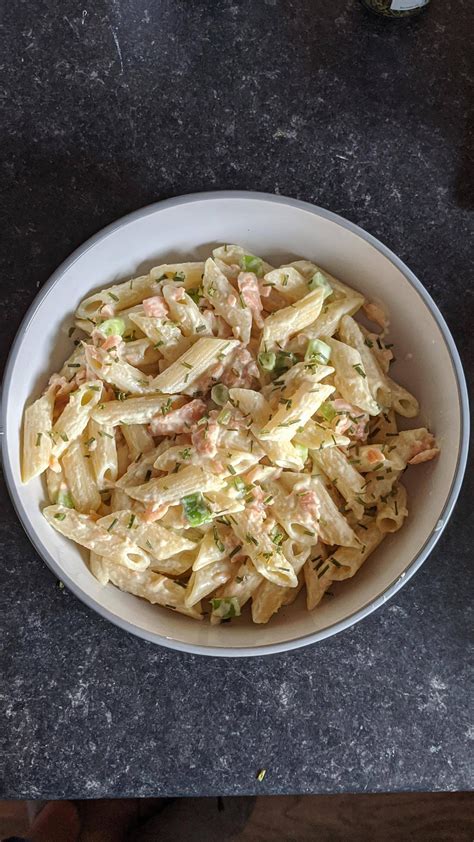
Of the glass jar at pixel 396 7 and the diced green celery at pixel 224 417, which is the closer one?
the diced green celery at pixel 224 417

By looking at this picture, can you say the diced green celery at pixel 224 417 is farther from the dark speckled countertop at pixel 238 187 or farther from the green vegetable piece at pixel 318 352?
the dark speckled countertop at pixel 238 187

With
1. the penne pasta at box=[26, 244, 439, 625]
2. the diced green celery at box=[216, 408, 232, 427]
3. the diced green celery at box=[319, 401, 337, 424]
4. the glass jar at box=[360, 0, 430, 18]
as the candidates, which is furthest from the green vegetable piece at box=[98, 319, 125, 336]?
the glass jar at box=[360, 0, 430, 18]

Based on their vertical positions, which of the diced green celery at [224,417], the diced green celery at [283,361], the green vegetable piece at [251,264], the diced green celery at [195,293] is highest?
the green vegetable piece at [251,264]

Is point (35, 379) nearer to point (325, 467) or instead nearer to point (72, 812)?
point (325, 467)

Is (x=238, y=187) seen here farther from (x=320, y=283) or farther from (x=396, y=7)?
(x=396, y=7)

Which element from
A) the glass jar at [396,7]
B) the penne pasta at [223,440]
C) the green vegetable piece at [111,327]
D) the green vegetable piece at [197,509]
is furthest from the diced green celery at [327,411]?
the glass jar at [396,7]

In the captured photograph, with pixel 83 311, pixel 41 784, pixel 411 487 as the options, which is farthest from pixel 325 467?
pixel 41 784

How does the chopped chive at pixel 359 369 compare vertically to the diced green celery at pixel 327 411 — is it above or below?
above

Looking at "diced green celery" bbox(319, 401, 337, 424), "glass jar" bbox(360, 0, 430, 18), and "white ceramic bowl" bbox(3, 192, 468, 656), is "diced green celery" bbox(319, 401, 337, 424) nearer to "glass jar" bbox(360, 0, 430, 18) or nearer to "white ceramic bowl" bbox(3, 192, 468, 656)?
"white ceramic bowl" bbox(3, 192, 468, 656)
